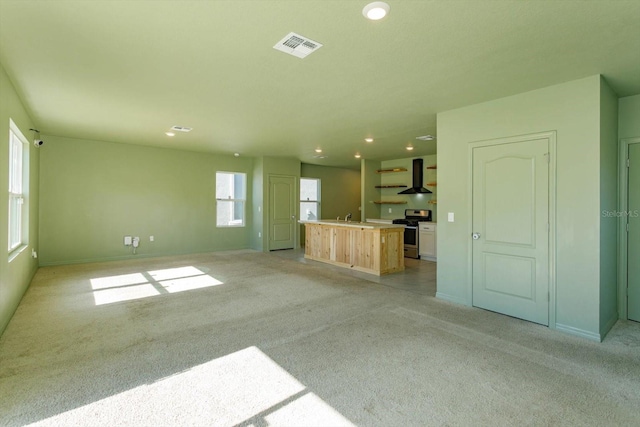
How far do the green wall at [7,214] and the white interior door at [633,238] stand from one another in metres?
6.63

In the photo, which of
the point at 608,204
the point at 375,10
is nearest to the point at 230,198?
the point at 375,10

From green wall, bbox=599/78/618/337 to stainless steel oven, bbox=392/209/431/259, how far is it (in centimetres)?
428

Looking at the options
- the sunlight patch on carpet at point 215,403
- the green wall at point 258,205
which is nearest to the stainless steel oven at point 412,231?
the green wall at point 258,205

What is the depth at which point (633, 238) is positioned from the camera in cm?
362

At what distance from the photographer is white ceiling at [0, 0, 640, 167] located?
7.04 ft

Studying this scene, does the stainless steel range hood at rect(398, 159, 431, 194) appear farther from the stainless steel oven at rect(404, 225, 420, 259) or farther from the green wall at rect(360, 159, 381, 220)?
the green wall at rect(360, 159, 381, 220)

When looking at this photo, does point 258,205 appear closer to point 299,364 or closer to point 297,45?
point 297,45

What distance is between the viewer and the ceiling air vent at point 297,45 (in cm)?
250

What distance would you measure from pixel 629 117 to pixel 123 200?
862 cm

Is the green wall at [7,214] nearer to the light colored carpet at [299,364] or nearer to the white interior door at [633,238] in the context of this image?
the light colored carpet at [299,364]

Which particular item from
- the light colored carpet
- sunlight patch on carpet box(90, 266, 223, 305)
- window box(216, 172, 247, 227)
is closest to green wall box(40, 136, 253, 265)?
window box(216, 172, 247, 227)

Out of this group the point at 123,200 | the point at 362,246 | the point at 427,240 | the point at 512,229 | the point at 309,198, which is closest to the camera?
the point at 512,229

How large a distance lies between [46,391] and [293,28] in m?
3.09

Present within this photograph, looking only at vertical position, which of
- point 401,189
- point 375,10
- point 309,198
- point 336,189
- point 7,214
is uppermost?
point 375,10
